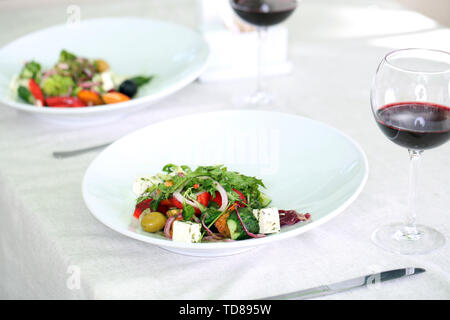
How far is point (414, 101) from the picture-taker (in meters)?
0.91

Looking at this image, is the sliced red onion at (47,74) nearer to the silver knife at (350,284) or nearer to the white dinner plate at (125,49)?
the white dinner plate at (125,49)

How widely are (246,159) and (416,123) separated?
42 centimetres

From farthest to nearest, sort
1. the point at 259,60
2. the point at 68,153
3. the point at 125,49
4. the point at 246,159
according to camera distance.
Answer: the point at 125,49
the point at 259,60
the point at 68,153
the point at 246,159

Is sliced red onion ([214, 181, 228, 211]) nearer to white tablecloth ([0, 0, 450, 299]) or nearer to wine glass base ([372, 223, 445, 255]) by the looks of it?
white tablecloth ([0, 0, 450, 299])

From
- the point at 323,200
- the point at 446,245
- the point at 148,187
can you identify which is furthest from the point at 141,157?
the point at 446,245

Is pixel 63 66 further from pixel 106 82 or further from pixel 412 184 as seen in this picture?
pixel 412 184

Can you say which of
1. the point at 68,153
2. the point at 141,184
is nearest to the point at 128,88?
the point at 68,153

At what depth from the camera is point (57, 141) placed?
145 centimetres

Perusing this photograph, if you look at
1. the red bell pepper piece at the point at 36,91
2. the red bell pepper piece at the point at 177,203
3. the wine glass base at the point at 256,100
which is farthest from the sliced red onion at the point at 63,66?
the red bell pepper piece at the point at 177,203

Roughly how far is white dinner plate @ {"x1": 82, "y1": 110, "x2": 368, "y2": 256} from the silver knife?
0.34 ft

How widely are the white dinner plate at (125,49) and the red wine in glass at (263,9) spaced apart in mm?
165

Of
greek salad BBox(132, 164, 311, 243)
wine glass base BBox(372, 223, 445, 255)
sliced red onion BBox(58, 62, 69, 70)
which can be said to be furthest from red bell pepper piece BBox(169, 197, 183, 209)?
sliced red onion BBox(58, 62, 69, 70)

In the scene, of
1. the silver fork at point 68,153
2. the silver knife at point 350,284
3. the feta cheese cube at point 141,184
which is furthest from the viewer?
the silver fork at point 68,153

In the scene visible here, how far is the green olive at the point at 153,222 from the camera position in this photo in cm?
98
